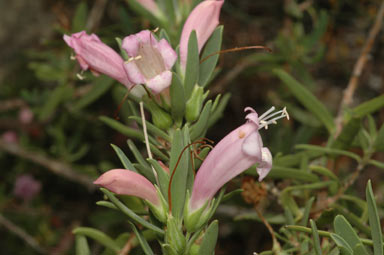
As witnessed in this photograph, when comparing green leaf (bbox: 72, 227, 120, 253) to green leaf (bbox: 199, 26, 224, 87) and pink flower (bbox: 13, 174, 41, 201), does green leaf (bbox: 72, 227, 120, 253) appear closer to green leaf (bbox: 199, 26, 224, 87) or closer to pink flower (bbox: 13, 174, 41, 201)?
green leaf (bbox: 199, 26, 224, 87)

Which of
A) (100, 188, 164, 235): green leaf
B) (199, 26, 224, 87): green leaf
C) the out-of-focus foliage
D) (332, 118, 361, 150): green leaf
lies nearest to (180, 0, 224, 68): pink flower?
(199, 26, 224, 87): green leaf

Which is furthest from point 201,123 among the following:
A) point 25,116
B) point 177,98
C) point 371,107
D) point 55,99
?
point 25,116

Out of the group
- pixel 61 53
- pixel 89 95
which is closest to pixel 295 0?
pixel 89 95

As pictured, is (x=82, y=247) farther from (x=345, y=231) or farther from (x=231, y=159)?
(x=345, y=231)

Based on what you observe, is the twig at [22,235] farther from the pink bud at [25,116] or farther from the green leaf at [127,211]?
the green leaf at [127,211]

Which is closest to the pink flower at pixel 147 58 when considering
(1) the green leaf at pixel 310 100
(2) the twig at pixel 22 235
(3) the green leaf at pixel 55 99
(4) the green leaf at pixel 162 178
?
(4) the green leaf at pixel 162 178
